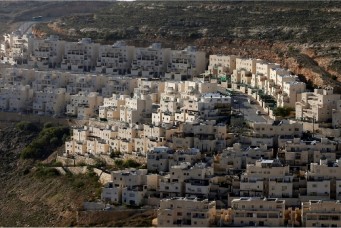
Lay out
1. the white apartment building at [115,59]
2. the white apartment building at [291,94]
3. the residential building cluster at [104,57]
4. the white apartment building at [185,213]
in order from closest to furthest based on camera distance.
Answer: the white apartment building at [185,213]
the white apartment building at [291,94]
the residential building cluster at [104,57]
the white apartment building at [115,59]

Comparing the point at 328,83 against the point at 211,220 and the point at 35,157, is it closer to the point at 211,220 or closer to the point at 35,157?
the point at 35,157

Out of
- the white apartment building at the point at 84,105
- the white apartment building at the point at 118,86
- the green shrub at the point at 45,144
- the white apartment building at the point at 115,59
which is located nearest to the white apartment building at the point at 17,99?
the white apartment building at the point at 84,105

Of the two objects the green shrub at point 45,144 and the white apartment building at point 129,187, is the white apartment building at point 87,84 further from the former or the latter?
the white apartment building at point 129,187

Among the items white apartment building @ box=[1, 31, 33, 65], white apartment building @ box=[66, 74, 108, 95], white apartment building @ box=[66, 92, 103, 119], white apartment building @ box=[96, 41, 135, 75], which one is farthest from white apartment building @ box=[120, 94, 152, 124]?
white apartment building @ box=[1, 31, 33, 65]

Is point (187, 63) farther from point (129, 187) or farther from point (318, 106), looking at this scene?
point (129, 187)

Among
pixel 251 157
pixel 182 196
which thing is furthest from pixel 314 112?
pixel 182 196

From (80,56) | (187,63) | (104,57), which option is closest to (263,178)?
(187,63)
